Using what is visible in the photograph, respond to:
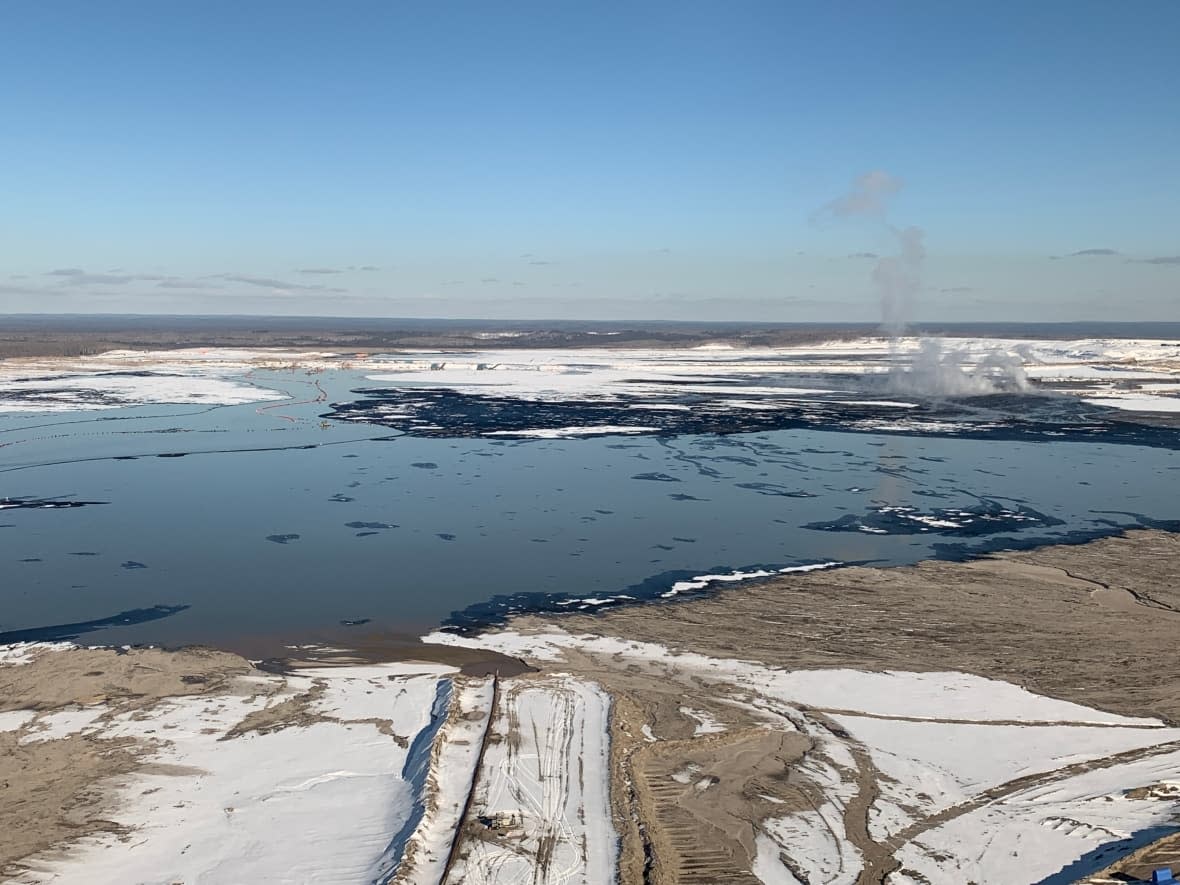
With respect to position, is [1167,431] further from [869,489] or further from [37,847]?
[37,847]

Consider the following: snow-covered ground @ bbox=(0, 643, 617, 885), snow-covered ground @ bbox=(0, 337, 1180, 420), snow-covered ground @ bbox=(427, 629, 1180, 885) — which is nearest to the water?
snow-covered ground @ bbox=(0, 643, 617, 885)

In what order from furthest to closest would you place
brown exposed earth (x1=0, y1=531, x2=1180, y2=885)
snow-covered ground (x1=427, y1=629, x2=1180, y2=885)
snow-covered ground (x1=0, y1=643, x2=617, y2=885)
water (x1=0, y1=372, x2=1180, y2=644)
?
1. water (x1=0, y1=372, x2=1180, y2=644)
2. brown exposed earth (x1=0, y1=531, x2=1180, y2=885)
3. snow-covered ground (x1=427, y1=629, x2=1180, y2=885)
4. snow-covered ground (x1=0, y1=643, x2=617, y2=885)

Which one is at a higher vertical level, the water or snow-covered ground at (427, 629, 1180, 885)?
the water

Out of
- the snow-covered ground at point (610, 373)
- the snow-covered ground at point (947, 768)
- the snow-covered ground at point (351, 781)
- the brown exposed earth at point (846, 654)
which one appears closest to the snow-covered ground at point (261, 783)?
the snow-covered ground at point (351, 781)

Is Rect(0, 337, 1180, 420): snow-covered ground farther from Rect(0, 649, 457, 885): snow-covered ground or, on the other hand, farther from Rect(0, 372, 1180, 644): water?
Rect(0, 649, 457, 885): snow-covered ground

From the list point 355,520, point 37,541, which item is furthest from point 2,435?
point 355,520

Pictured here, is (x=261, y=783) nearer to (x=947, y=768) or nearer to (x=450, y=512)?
(x=947, y=768)

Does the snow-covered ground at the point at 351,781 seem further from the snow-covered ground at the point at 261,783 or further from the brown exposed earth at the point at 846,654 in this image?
the brown exposed earth at the point at 846,654
